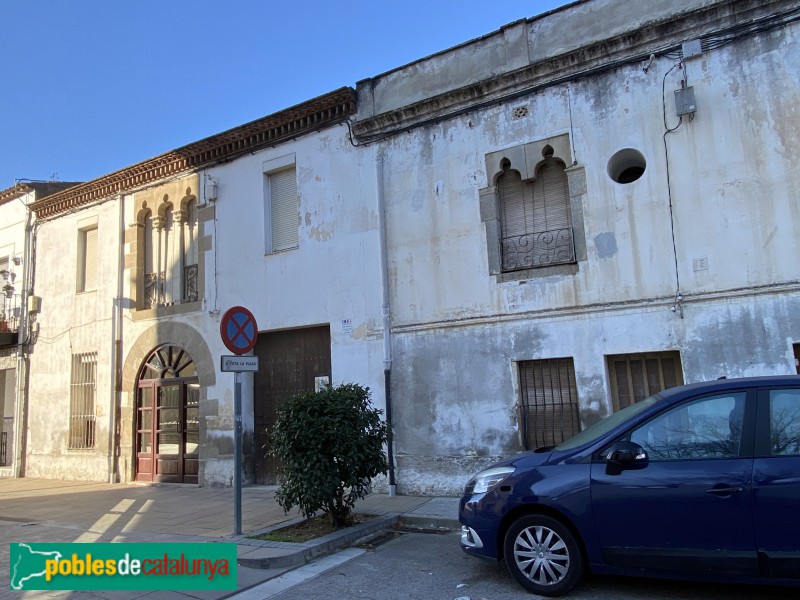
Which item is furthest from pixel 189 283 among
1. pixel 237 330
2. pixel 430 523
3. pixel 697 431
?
pixel 697 431

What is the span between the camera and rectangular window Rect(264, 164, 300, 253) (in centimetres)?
1155

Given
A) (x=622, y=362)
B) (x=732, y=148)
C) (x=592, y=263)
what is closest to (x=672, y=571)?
(x=622, y=362)

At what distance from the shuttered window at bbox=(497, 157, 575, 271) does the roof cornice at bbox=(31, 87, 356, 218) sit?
139 inches

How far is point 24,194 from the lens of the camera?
16.2 metres

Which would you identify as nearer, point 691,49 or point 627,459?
point 627,459

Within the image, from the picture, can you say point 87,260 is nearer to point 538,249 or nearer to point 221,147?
point 221,147

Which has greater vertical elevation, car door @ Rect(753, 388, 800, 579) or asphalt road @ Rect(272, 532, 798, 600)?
car door @ Rect(753, 388, 800, 579)

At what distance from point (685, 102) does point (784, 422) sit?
516cm

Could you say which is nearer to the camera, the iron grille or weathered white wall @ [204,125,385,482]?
weathered white wall @ [204,125,385,482]

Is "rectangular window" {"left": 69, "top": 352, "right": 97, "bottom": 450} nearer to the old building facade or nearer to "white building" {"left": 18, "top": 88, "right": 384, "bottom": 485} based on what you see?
"white building" {"left": 18, "top": 88, "right": 384, "bottom": 485}

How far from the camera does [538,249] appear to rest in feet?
29.5

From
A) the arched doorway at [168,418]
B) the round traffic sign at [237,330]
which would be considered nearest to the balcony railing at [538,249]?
the round traffic sign at [237,330]

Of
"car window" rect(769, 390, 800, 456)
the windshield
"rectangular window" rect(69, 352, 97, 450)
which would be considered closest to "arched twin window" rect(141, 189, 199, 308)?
"rectangular window" rect(69, 352, 97, 450)

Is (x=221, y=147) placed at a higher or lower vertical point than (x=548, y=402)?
Result: higher
